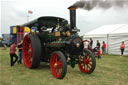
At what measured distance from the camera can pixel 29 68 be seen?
5523 mm

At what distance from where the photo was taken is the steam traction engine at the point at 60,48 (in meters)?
4.32

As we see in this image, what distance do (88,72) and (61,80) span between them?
3.80 feet

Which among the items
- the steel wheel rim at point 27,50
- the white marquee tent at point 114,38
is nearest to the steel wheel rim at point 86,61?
the steel wheel rim at point 27,50

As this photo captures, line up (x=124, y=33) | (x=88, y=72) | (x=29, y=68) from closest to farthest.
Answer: (x=88, y=72) < (x=29, y=68) < (x=124, y=33)

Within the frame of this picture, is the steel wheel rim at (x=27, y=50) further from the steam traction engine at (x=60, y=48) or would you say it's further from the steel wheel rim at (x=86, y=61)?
the steel wheel rim at (x=86, y=61)

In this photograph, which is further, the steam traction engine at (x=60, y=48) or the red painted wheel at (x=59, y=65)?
the steam traction engine at (x=60, y=48)

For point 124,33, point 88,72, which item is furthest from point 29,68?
point 124,33

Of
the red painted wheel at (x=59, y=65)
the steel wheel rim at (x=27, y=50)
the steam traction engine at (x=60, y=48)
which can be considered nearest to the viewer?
the red painted wheel at (x=59, y=65)

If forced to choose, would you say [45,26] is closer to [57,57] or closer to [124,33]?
[57,57]

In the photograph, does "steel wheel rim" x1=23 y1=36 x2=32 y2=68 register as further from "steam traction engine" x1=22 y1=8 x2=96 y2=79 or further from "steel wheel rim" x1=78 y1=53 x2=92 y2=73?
"steel wheel rim" x1=78 y1=53 x2=92 y2=73

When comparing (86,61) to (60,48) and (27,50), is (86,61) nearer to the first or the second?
(60,48)

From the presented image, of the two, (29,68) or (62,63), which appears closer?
(62,63)

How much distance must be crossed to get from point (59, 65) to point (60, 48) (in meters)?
0.82

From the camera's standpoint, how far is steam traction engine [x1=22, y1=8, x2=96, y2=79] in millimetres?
4325
